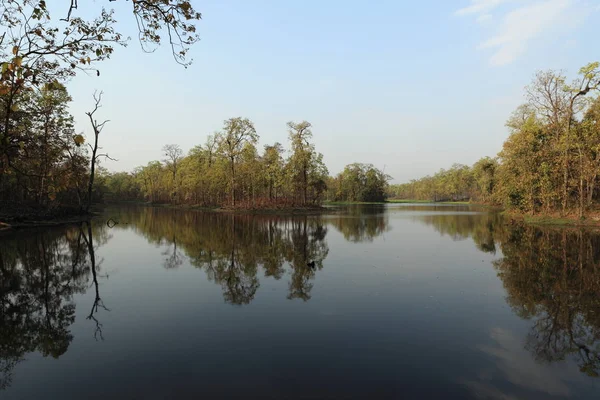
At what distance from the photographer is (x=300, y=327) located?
26.2 ft

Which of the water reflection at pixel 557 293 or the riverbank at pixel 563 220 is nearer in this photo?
the water reflection at pixel 557 293

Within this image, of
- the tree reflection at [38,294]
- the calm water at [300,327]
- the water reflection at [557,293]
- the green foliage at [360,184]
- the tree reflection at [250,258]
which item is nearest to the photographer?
the calm water at [300,327]

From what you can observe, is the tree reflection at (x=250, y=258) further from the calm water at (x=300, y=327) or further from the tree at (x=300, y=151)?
the tree at (x=300, y=151)

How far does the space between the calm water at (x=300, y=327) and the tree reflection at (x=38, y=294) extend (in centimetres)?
6

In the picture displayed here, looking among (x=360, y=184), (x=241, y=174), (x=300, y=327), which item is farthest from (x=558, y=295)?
(x=360, y=184)

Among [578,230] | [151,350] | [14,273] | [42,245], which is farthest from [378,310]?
[578,230]

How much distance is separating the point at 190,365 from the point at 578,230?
31.3m

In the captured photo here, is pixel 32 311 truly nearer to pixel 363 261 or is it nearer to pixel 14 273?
pixel 14 273

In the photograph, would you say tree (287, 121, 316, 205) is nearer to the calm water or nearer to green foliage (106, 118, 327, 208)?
green foliage (106, 118, 327, 208)

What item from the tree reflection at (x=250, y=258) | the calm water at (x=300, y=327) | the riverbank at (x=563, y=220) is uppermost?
the riverbank at (x=563, y=220)

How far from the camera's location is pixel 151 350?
22.5ft

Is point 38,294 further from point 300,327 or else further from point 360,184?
point 360,184

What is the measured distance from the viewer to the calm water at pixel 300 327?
5590 millimetres

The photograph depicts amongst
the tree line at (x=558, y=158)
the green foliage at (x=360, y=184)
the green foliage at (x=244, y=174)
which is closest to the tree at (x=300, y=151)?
the green foliage at (x=244, y=174)
